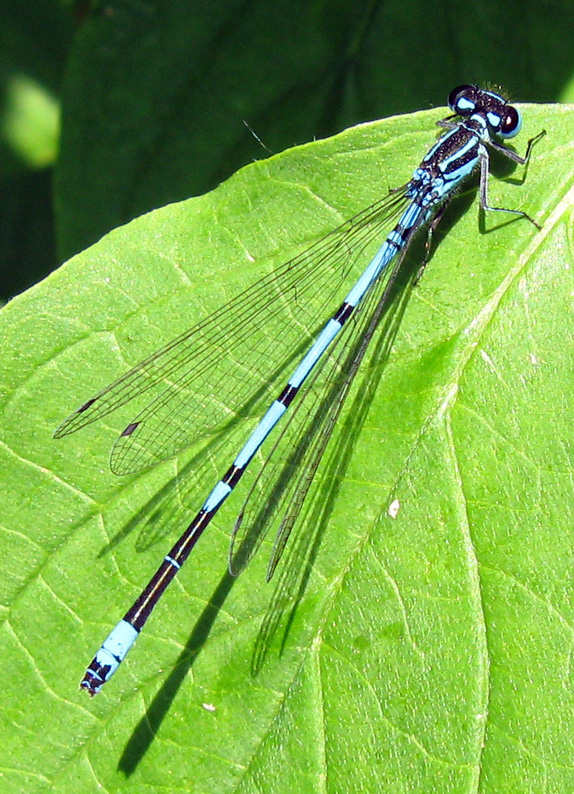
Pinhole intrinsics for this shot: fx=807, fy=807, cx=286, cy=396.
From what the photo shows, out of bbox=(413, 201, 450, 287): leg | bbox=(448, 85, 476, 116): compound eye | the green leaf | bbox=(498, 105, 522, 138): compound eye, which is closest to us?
the green leaf

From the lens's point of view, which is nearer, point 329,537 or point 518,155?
point 329,537

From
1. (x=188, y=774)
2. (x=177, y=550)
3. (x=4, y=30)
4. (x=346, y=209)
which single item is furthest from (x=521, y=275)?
(x=4, y=30)

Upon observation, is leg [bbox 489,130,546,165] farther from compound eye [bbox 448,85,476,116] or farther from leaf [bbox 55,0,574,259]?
leaf [bbox 55,0,574,259]

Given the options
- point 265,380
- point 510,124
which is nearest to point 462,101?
point 510,124

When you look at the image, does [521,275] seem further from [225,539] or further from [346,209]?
[225,539]

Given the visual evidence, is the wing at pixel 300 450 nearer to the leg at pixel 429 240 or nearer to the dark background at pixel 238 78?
the leg at pixel 429 240

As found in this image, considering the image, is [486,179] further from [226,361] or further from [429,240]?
[226,361]

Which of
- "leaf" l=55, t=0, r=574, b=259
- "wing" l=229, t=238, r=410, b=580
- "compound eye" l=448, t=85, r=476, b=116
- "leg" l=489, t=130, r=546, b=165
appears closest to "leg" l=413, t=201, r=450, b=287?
"wing" l=229, t=238, r=410, b=580
